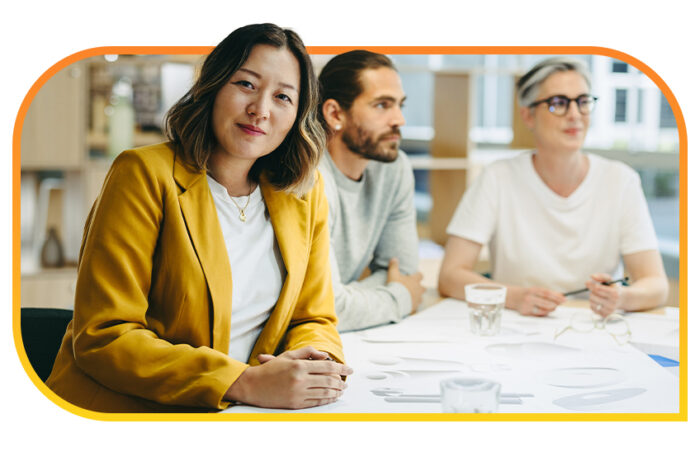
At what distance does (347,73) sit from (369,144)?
0.17m

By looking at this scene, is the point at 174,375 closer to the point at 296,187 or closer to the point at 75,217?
the point at 296,187

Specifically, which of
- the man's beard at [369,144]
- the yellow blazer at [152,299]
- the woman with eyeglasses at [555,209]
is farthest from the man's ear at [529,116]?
the yellow blazer at [152,299]

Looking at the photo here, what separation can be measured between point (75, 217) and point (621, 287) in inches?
90.8

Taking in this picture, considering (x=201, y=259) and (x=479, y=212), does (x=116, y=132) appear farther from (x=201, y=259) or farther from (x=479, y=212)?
(x=201, y=259)

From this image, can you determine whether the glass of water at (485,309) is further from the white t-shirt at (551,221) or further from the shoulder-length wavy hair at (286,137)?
the shoulder-length wavy hair at (286,137)

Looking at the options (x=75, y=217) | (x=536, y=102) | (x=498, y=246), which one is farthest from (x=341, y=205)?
(x=75, y=217)

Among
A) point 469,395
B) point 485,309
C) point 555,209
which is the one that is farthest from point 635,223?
point 469,395

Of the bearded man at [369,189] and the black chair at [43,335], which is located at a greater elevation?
the bearded man at [369,189]

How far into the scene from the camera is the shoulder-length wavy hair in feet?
3.68

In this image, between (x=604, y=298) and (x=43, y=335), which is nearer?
(x=43, y=335)

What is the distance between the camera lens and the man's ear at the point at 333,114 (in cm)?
178

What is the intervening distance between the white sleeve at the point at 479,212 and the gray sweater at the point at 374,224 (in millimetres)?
122

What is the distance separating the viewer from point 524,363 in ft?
4.42

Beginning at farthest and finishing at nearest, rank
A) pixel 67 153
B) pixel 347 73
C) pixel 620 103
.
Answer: pixel 620 103 < pixel 67 153 < pixel 347 73
